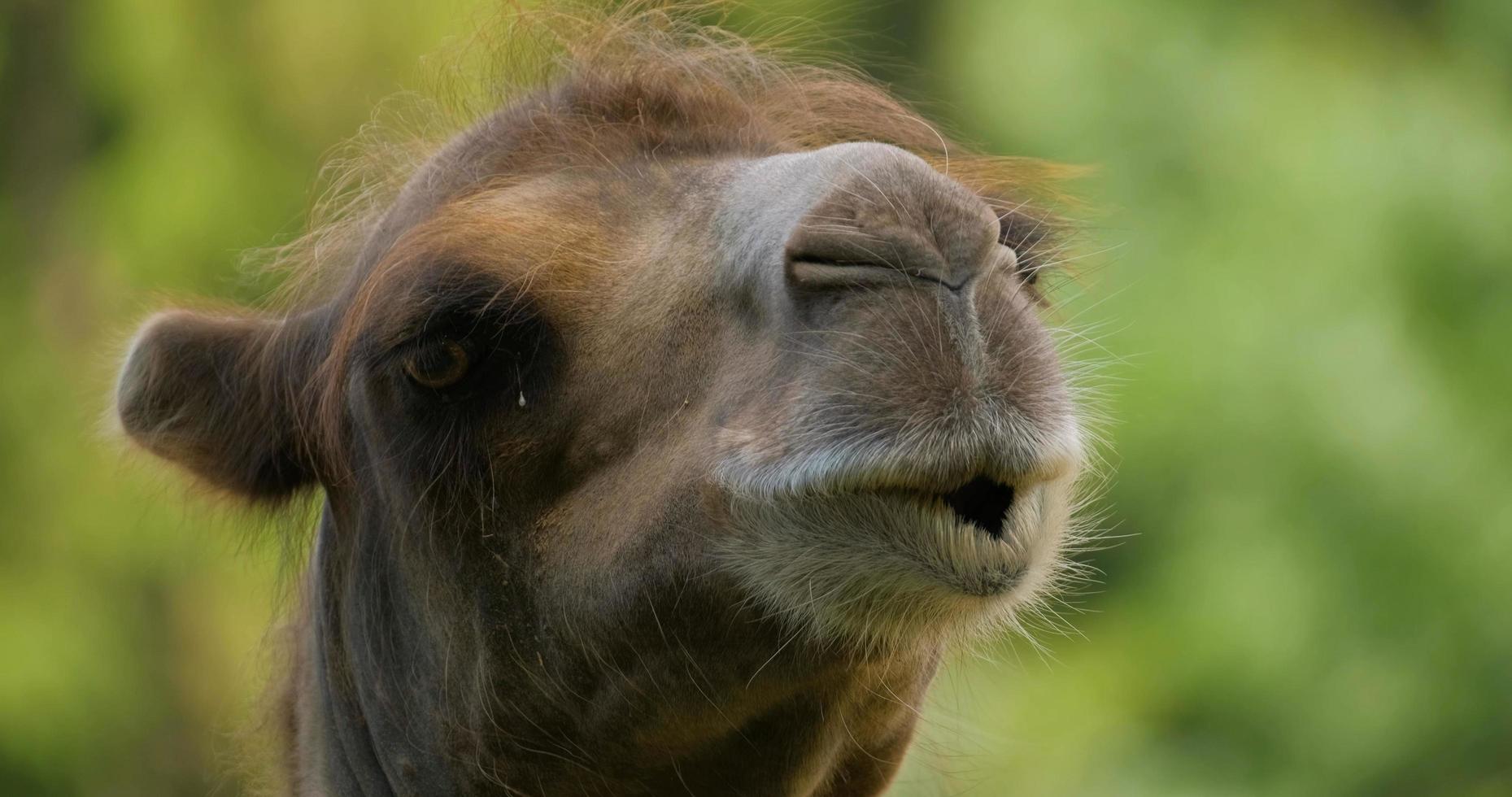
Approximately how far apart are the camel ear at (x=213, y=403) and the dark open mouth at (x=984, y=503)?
2.09 metres

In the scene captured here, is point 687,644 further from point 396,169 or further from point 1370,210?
point 1370,210

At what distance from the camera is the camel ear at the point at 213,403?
4.31m

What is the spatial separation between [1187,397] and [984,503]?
825cm

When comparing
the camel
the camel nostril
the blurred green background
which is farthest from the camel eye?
the blurred green background

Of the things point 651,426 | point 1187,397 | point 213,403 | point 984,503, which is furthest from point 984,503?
point 1187,397

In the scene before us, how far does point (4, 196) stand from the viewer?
13250 mm

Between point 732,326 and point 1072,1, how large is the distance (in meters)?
9.23

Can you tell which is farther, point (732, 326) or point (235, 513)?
point (235, 513)

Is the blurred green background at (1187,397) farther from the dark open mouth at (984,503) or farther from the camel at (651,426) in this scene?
the dark open mouth at (984,503)

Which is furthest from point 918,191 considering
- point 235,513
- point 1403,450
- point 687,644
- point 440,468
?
point 1403,450

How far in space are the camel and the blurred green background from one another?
6061mm

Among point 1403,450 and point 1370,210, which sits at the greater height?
point 1370,210

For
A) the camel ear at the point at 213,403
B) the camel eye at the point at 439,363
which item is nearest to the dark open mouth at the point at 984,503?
the camel eye at the point at 439,363

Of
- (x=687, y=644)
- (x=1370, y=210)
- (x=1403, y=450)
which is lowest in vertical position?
(x=1403, y=450)
